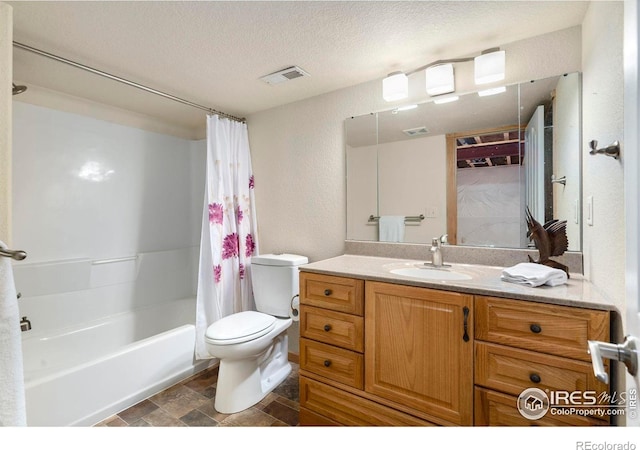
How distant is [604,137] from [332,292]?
133 centimetres

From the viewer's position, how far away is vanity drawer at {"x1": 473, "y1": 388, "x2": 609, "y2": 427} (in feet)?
3.44

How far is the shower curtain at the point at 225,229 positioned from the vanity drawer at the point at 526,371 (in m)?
1.88

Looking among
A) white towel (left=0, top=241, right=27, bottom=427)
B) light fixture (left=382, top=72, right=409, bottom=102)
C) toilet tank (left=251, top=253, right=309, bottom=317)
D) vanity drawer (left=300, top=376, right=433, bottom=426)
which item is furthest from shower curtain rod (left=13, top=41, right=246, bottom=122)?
vanity drawer (left=300, top=376, right=433, bottom=426)

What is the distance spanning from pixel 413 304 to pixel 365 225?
0.88 meters

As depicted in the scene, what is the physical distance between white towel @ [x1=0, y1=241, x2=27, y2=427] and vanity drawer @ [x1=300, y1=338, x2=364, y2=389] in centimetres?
118

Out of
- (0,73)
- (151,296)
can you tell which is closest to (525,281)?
(0,73)

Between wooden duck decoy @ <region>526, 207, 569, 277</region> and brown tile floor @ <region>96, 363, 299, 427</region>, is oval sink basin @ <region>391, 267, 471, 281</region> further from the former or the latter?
brown tile floor @ <region>96, 363, 299, 427</region>

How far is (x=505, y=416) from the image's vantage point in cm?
115

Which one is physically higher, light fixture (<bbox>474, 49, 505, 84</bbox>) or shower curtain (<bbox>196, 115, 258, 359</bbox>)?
light fixture (<bbox>474, 49, 505, 84</bbox>)

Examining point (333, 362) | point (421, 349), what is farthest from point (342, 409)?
point (421, 349)

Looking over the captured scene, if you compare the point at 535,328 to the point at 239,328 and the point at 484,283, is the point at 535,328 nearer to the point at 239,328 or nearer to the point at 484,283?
the point at 484,283

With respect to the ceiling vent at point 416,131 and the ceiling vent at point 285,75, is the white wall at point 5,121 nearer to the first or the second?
the ceiling vent at point 285,75
